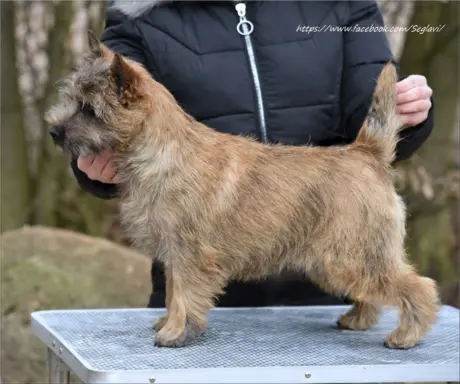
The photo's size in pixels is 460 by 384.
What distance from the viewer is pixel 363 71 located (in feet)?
11.5

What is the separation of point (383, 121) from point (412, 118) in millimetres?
192

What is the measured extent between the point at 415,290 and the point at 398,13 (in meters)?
4.27

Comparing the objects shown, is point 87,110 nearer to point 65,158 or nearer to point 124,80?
point 124,80

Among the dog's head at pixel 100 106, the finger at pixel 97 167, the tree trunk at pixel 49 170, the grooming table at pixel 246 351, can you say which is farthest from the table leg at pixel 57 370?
the tree trunk at pixel 49 170

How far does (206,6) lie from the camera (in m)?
3.51

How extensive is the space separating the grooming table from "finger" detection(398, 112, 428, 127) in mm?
712

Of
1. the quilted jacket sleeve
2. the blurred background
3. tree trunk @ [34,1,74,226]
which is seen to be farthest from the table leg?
tree trunk @ [34,1,74,226]

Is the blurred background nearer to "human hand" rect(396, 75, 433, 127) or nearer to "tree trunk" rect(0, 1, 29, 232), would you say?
"tree trunk" rect(0, 1, 29, 232)

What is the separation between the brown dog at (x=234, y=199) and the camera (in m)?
2.88

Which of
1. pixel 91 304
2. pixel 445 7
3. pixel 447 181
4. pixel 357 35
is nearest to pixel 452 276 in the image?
pixel 447 181

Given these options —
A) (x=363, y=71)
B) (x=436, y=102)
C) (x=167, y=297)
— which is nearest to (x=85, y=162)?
(x=167, y=297)

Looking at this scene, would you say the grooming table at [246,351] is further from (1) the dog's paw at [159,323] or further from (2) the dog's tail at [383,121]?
(2) the dog's tail at [383,121]

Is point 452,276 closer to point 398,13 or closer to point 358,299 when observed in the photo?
point 398,13

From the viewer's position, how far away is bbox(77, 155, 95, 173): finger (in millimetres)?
3047
